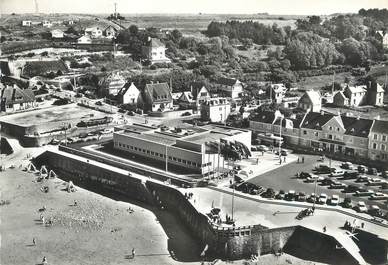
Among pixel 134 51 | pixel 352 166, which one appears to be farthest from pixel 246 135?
pixel 134 51

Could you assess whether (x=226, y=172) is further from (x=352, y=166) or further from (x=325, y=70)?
(x=325, y=70)

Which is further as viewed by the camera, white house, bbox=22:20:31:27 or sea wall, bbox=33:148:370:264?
white house, bbox=22:20:31:27

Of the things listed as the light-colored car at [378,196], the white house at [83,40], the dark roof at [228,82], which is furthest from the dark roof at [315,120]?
the white house at [83,40]

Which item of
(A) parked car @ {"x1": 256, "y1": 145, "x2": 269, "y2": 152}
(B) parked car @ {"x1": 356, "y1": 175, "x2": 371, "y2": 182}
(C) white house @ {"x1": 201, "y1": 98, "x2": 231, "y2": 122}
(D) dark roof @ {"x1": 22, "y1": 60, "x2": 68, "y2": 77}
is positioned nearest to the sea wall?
(B) parked car @ {"x1": 356, "y1": 175, "x2": 371, "y2": 182}

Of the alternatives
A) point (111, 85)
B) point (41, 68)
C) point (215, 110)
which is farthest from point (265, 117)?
point (41, 68)

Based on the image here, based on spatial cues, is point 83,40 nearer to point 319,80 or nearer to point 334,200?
point 319,80

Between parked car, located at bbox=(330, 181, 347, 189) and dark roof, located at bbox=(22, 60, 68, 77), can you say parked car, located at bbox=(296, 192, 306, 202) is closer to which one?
parked car, located at bbox=(330, 181, 347, 189)
